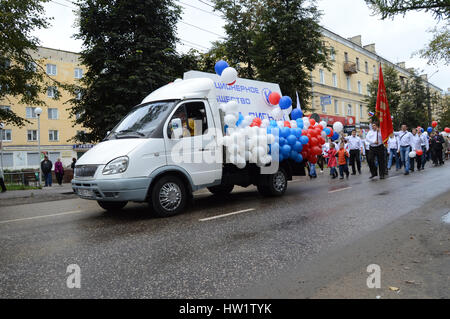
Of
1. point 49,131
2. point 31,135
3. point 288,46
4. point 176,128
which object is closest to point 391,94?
point 288,46

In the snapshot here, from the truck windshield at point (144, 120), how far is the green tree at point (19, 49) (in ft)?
27.8

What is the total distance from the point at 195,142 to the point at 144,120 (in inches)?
42.9

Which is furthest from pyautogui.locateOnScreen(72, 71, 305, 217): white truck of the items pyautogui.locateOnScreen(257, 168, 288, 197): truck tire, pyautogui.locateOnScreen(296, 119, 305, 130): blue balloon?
pyautogui.locateOnScreen(296, 119, 305, 130): blue balloon

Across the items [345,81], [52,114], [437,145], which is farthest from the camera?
[52,114]

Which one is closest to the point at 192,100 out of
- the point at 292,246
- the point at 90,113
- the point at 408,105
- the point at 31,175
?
the point at 292,246

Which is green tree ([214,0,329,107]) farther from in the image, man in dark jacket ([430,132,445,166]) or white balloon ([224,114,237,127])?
white balloon ([224,114,237,127])

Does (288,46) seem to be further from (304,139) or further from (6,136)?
(6,136)

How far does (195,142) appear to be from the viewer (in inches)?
276

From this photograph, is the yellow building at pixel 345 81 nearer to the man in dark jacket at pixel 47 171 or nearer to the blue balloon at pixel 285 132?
the man in dark jacket at pixel 47 171

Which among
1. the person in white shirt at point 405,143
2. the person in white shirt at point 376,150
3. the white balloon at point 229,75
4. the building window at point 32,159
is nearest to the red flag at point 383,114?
the person in white shirt at point 376,150

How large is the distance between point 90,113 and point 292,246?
15.0 metres

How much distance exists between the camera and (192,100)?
7164 mm

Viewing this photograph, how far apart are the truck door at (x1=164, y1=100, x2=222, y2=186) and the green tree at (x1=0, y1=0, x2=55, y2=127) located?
30.9 feet
